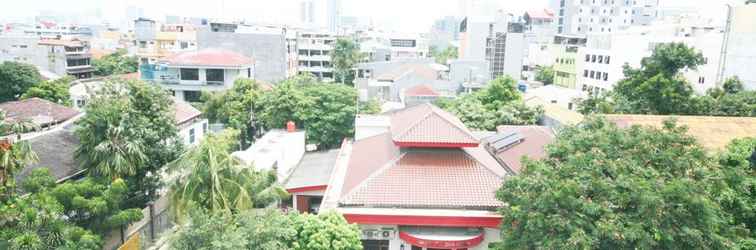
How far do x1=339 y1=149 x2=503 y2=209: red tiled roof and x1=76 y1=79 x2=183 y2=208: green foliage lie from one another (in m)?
8.74

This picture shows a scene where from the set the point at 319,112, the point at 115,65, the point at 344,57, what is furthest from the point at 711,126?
the point at 115,65

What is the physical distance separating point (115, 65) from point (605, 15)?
86180 millimetres

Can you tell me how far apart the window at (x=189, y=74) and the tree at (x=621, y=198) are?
38.1 meters

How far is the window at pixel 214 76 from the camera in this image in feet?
147

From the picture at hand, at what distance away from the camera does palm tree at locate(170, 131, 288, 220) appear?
653 inches

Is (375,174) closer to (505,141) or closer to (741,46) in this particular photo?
(505,141)

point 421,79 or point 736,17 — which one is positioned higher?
point 736,17

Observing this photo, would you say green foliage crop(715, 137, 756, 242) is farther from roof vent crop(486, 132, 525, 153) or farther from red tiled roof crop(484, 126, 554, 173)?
roof vent crop(486, 132, 525, 153)

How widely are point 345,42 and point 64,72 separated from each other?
36.1 m

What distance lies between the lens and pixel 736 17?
3319cm

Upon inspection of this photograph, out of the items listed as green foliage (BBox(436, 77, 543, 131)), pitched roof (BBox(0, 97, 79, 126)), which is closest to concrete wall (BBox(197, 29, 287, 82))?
pitched roof (BBox(0, 97, 79, 126))

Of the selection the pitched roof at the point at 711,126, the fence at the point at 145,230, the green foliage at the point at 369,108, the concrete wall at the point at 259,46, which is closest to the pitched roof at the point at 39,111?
the fence at the point at 145,230

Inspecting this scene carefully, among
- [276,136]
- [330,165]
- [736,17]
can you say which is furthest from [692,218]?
[736,17]

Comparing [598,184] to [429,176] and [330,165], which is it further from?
[330,165]
